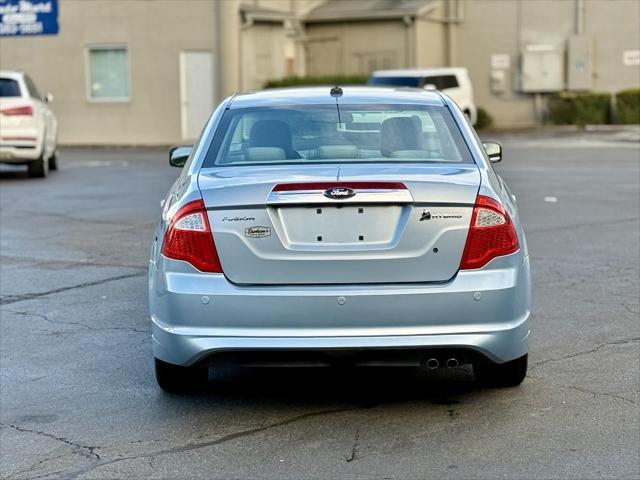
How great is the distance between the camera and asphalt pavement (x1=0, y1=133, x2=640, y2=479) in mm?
5152

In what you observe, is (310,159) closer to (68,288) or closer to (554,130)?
(68,288)

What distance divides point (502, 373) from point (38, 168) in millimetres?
15366

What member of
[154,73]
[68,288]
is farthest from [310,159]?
[154,73]

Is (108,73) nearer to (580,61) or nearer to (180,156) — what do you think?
(580,61)

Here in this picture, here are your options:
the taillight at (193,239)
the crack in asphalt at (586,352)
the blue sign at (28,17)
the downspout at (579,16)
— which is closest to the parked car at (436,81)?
the downspout at (579,16)

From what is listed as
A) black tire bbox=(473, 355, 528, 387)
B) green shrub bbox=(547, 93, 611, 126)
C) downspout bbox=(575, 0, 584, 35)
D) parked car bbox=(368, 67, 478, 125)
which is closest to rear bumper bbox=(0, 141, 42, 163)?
parked car bbox=(368, 67, 478, 125)

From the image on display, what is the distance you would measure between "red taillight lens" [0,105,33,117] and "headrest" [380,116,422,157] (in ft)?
45.3

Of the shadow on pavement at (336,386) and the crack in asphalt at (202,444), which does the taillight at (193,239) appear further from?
the shadow on pavement at (336,386)

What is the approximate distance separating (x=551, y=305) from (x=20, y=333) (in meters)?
3.65

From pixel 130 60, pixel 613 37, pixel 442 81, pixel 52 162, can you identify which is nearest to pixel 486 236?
pixel 52 162

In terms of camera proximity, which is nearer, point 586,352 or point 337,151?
point 337,151

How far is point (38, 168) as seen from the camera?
2033cm

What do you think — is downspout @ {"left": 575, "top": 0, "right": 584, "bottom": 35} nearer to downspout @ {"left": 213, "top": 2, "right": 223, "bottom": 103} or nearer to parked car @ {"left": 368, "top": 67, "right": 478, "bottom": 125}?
parked car @ {"left": 368, "top": 67, "right": 478, "bottom": 125}

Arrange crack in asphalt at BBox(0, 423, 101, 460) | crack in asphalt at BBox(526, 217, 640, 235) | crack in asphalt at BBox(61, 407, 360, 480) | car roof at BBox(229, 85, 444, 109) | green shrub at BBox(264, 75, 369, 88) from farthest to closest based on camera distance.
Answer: green shrub at BBox(264, 75, 369, 88)
crack in asphalt at BBox(526, 217, 640, 235)
car roof at BBox(229, 85, 444, 109)
crack in asphalt at BBox(0, 423, 101, 460)
crack in asphalt at BBox(61, 407, 360, 480)
